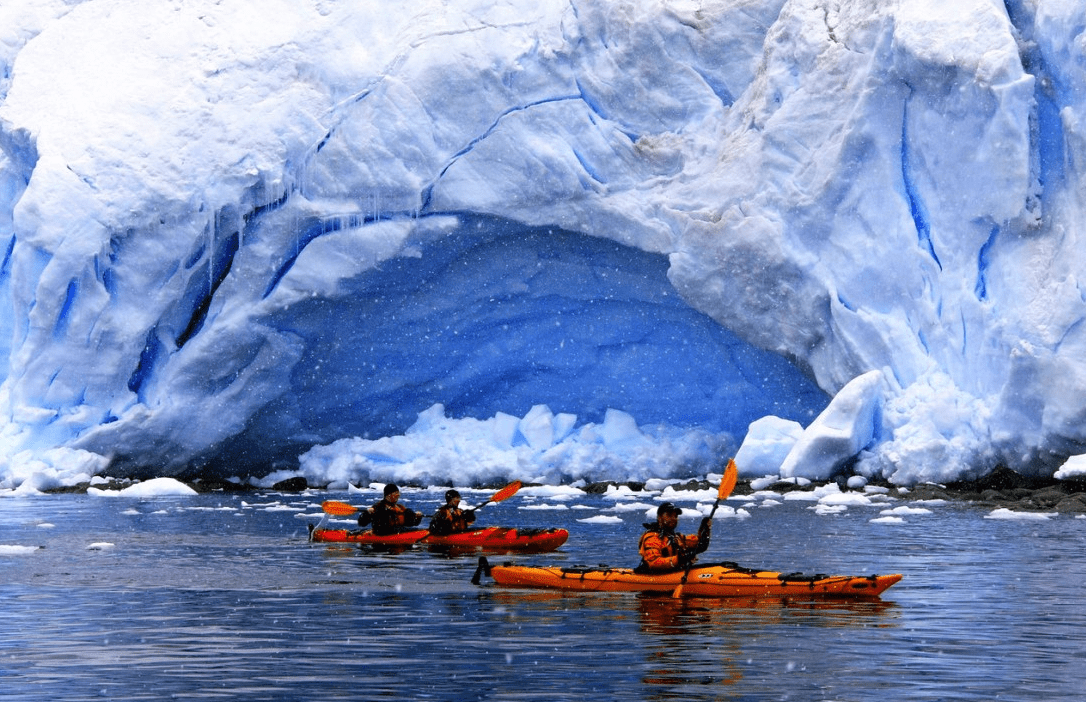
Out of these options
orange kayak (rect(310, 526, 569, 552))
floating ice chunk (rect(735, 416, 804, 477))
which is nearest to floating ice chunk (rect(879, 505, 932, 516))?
floating ice chunk (rect(735, 416, 804, 477))

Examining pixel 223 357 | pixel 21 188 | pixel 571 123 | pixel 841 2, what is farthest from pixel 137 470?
pixel 841 2

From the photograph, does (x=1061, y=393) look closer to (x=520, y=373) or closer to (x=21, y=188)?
(x=520, y=373)

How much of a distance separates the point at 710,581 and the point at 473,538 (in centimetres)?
502

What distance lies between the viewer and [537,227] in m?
24.6

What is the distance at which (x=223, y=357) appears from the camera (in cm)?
2480

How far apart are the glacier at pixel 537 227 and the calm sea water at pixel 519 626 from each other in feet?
22.3

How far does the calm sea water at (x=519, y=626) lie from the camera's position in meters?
6.73

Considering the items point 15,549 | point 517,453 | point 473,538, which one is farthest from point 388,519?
point 517,453

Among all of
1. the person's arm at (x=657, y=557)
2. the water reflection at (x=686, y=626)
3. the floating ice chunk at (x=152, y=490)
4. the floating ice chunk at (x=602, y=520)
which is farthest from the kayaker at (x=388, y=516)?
the floating ice chunk at (x=152, y=490)

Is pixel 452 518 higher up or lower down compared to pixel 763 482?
higher up

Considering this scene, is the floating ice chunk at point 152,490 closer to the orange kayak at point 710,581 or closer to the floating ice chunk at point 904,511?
the floating ice chunk at point 904,511

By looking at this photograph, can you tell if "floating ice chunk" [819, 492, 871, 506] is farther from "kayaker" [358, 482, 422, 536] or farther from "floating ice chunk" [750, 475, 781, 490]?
"kayaker" [358, 482, 422, 536]

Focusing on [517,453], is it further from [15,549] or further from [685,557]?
[685,557]

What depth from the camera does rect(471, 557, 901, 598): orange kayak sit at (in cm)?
1009
